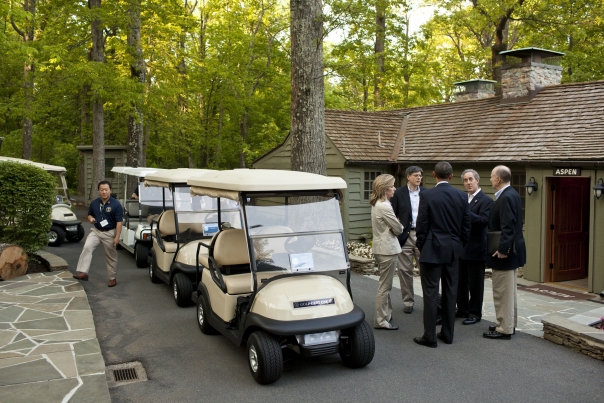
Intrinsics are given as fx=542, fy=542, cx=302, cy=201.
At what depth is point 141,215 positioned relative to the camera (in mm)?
11328

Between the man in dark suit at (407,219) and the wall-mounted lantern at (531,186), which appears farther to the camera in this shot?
the wall-mounted lantern at (531,186)

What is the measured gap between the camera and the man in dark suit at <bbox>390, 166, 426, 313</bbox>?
24.1 feet

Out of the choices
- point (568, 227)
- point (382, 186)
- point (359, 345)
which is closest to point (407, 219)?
point (382, 186)

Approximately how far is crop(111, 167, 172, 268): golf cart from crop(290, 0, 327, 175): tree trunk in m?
2.86

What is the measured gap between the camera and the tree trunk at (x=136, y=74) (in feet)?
58.0

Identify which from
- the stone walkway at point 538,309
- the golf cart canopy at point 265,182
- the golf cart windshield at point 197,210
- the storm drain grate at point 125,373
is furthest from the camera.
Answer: the golf cart windshield at point 197,210

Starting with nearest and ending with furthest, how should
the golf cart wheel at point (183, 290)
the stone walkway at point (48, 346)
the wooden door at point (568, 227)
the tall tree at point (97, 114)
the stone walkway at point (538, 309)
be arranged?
1. the stone walkway at point (48, 346)
2. the stone walkway at point (538, 309)
3. the golf cart wheel at point (183, 290)
4. the wooden door at point (568, 227)
5. the tall tree at point (97, 114)

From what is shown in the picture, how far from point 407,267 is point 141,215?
6084mm

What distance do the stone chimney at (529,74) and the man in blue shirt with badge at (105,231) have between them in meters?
10.2

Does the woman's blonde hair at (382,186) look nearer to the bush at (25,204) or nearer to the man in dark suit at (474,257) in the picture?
the man in dark suit at (474,257)

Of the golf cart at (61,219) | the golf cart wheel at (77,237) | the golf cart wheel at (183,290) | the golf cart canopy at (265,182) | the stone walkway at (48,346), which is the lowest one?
the stone walkway at (48,346)

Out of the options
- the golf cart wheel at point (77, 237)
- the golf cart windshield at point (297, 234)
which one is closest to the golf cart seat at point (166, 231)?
the golf cart windshield at point (297, 234)

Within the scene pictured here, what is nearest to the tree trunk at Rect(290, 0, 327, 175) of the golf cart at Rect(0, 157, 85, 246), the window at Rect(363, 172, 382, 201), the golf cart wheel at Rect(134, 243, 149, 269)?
the golf cart wheel at Rect(134, 243, 149, 269)

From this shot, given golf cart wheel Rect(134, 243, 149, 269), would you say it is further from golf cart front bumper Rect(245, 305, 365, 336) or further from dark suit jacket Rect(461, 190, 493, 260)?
dark suit jacket Rect(461, 190, 493, 260)
